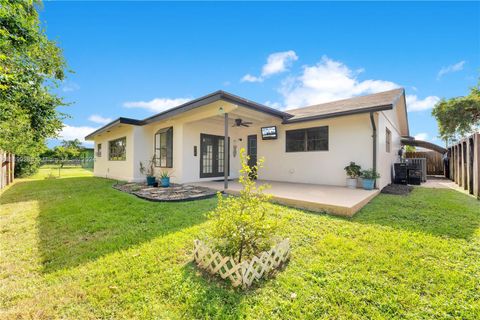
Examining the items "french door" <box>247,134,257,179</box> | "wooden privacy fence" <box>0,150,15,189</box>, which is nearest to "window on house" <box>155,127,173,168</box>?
"french door" <box>247,134,257,179</box>

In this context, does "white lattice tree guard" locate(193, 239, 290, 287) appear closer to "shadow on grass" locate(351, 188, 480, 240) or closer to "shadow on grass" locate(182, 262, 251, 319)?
"shadow on grass" locate(182, 262, 251, 319)

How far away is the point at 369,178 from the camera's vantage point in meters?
6.86

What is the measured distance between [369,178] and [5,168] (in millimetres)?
16587

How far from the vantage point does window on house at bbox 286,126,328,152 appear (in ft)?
27.1

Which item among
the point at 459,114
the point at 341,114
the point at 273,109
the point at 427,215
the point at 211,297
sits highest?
the point at 459,114

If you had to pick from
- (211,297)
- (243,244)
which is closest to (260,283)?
(243,244)

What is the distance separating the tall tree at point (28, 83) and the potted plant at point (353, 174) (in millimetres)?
11844

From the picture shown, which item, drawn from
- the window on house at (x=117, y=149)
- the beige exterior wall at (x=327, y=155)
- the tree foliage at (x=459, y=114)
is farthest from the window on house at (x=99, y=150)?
the tree foliage at (x=459, y=114)

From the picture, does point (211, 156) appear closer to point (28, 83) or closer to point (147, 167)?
point (147, 167)

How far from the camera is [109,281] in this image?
2455mm

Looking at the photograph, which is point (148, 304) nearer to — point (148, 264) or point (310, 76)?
point (148, 264)

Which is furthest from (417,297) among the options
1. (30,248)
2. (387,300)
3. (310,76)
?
(310,76)

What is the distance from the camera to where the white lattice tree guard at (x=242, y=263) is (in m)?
2.32

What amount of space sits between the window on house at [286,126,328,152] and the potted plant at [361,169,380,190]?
1739 millimetres
